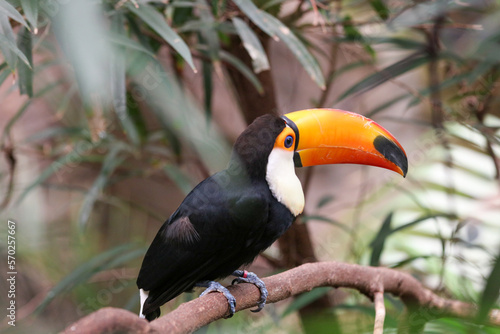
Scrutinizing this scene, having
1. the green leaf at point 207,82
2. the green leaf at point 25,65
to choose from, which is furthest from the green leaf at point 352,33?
the green leaf at point 25,65

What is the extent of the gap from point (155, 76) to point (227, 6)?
357 millimetres

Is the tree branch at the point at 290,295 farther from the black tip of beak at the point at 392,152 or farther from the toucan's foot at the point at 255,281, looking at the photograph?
the black tip of beak at the point at 392,152

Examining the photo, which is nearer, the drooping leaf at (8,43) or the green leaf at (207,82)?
the drooping leaf at (8,43)

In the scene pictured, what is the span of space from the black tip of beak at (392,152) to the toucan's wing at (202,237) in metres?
0.29

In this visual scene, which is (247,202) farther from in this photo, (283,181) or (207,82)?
(207,82)

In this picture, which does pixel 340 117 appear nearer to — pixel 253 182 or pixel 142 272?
pixel 253 182

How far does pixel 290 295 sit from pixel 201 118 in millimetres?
515

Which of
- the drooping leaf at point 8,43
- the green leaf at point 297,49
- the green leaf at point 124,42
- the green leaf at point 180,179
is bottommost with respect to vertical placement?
the green leaf at point 180,179

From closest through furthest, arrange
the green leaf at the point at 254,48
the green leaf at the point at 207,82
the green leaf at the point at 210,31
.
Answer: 1. the green leaf at the point at 254,48
2. the green leaf at the point at 210,31
3. the green leaf at the point at 207,82

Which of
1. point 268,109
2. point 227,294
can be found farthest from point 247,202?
point 268,109

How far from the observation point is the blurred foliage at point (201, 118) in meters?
1.05

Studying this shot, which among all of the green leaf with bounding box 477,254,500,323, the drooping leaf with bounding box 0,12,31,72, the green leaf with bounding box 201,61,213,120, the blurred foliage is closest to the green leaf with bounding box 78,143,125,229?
the blurred foliage

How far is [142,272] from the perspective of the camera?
1166 mm

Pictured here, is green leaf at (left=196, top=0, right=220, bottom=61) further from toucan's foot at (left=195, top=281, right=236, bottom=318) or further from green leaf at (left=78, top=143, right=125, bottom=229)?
toucan's foot at (left=195, top=281, right=236, bottom=318)
